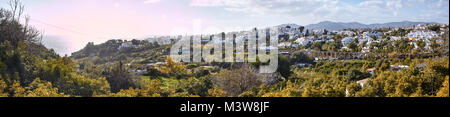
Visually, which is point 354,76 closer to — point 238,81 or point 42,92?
point 238,81

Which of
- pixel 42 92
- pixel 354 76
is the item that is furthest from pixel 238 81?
pixel 42 92

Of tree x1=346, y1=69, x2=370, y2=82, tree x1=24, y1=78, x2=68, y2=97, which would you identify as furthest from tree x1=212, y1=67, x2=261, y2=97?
tree x1=24, y1=78, x2=68, y2=97

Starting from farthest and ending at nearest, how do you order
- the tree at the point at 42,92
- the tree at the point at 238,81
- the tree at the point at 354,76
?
1. the tree at the point at 354,76
2. the tree at the point at 238,81
3. the tree at the point at 42,92

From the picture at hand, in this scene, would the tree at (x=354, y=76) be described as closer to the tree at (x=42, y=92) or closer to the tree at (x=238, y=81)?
the tree at (x=238, y=81)

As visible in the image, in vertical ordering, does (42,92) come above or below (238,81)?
above

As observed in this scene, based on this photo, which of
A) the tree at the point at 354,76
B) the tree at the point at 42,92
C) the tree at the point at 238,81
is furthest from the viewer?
the tree at the point at 354,76

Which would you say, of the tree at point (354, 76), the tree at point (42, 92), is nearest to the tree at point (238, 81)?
the tree at point (354, 76)

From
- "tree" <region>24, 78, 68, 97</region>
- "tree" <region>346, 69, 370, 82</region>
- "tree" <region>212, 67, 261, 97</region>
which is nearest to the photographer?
"tree" <region>24, 78, 68, 97</region>

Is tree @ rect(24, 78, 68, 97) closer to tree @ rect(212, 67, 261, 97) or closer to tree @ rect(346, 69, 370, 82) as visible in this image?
tree @ rect(212, 67, 261, 97)

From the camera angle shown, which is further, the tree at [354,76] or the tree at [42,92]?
the tree at [354,76]

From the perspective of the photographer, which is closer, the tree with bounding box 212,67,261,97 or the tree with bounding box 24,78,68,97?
the tree with bounding box 24,78,68,97
